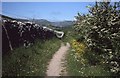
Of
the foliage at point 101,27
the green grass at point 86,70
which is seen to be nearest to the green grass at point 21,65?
the green grass at point 86,70

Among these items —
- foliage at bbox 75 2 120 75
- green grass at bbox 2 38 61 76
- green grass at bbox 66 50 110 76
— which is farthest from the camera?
foliage at bbox 75 2 120 75

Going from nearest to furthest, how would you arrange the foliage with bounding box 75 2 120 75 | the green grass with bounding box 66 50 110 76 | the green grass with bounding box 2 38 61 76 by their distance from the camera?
the green grass with bounding box 2 38 61 76, the green grass with bounding box 66 50 110 76, the foliage with bounding box 75 2 120 75

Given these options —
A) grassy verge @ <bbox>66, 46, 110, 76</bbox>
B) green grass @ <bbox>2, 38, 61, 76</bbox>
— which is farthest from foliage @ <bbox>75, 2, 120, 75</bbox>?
green grass @ <bbox>2, 38, 61, 76</bbox>

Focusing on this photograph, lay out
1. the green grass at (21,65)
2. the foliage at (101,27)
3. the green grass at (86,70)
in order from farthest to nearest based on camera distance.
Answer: the foliage at (101,27), the green grass at (86,70), the green grass at (21,65)

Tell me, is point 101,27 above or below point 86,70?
above

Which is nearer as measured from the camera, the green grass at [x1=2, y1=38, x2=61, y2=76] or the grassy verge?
the green grass at [x1=2, y1=38, x2=61, y2=76]

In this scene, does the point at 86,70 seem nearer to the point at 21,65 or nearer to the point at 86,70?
the point at 86,70

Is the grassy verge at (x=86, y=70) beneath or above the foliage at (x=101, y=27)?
beneath

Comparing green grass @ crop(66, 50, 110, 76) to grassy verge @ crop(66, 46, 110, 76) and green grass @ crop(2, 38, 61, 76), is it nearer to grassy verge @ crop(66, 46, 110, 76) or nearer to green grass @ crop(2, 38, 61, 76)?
grassy verge @ crop(66, 46, 110, 76)

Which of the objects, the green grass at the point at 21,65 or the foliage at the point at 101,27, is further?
the foliage at the point at 101,27

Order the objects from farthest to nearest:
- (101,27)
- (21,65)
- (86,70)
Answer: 1. (101,27)
2. (21,65)
3. (86,70)

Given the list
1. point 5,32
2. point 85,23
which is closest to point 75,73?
point 5,32

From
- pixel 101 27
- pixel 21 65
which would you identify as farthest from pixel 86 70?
pixel 101 27

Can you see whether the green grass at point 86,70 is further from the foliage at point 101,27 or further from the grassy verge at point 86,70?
the foliage at point 101,27
